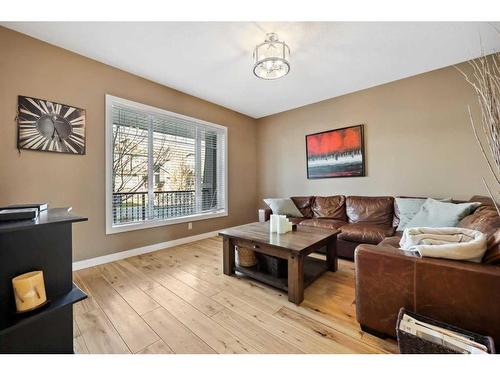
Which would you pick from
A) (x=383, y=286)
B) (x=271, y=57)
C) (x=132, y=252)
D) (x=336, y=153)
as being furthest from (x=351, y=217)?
(x=132, y=252)

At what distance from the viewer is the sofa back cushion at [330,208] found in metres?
3.33

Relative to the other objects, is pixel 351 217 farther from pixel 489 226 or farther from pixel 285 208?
pixel 489 226

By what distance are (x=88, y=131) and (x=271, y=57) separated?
2.35 meters

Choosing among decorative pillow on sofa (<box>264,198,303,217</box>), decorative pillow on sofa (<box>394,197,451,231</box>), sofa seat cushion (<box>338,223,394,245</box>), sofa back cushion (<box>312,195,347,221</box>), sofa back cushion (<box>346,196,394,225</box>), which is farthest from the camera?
decorative pillow on sofa (<box>264,198,303,217</box>)

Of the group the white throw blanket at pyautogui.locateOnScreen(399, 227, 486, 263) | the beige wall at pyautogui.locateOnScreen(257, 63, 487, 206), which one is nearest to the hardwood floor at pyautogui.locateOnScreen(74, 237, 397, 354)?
the white throw blanket at pyautogui.locateOnScreen(399, 227, 486, 263)

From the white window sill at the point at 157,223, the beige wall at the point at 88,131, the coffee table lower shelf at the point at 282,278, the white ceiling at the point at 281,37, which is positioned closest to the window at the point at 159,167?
the white window sill at the point at 157,223

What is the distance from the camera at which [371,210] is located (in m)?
2.98

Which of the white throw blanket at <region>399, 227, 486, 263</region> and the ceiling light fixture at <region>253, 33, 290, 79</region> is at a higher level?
the ceiling light fixture at <region>253, 33, 290, 79</region>

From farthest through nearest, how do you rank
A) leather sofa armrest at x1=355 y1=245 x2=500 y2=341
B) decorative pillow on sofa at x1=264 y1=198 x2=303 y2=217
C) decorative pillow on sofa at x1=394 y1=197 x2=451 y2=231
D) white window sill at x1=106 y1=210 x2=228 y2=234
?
decorative pillow on sofa at x1=264 y1=198 x2=303 y2=217, white window sill at x1=106 y1=210 x2=228 y2=234, decorative pillow on sofa at x1=394 y1=197 x2=451 y2=231, leather sofa armrest at x1=355 y1=245 x2=500 y2=341

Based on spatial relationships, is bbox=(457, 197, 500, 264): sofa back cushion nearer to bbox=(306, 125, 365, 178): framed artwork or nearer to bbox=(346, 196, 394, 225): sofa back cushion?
bbox=(346, 196, 394, 225): sofa back cushion

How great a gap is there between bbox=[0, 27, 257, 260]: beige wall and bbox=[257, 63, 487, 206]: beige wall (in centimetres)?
256

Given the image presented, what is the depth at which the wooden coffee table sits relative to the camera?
175 cm
